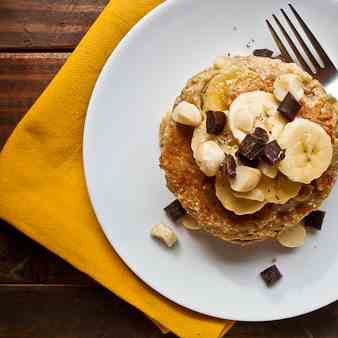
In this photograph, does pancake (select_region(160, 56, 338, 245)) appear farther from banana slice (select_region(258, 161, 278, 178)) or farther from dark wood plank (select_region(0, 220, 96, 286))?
dark wood plank (select_region(0, 220, 96, 286))

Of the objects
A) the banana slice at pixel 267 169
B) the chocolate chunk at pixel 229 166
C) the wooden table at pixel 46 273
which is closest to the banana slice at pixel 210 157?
the chocolate chunk at pixel 229 166

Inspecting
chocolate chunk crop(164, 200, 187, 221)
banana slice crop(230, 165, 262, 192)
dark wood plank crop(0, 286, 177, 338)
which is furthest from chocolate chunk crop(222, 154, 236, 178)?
dark wood plank crop(0, 286, 177, 338)

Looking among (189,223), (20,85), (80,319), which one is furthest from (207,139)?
(80,319)

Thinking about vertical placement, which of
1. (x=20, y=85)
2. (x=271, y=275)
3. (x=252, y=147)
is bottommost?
(x=271, y=275)

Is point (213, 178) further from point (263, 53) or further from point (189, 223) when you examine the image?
point (263, 53)

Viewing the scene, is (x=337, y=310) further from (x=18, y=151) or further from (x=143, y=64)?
(x=18, y=151)

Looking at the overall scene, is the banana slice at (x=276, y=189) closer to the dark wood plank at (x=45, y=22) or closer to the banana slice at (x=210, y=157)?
the banana slice at (x=210, y=157)
